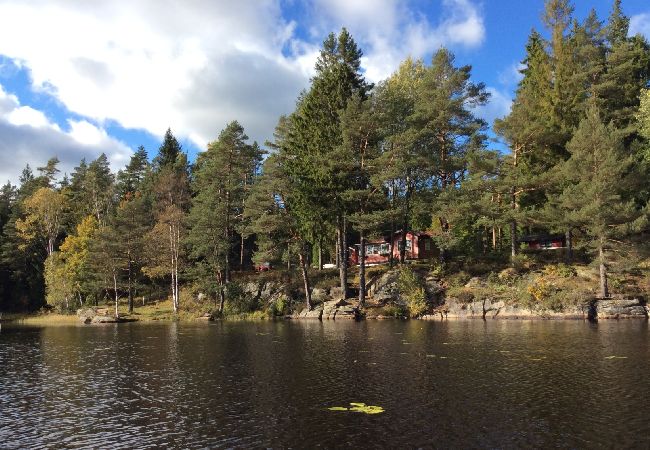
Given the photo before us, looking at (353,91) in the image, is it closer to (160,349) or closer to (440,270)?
(440,270)

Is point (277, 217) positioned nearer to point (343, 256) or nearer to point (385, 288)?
point (343, 256)

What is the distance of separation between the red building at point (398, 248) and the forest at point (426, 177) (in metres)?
2.73

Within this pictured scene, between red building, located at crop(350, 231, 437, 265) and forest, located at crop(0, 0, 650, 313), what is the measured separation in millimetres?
2732

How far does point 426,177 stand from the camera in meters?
62.2

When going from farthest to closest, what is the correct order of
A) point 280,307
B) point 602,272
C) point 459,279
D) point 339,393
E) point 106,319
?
point 106,319 < point 280,307 < point 459,279 < point 602,272 < point 339,393

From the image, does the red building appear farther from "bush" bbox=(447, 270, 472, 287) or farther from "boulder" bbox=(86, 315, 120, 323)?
"boulder" bbox=(86, 315, 120, 323)

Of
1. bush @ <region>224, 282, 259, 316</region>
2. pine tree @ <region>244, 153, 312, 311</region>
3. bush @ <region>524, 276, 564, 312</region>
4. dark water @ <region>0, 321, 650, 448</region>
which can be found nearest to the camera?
dark water @ <region>0, 321, 650, 448</region>

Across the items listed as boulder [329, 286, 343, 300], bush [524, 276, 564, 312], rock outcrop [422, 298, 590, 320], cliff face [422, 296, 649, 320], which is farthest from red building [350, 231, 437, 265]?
bush [524, 276, 564, 312]

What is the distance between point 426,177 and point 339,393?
4573 centimetres

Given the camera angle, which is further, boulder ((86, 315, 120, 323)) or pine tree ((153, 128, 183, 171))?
pine tree ((153, 128, 183, 171))

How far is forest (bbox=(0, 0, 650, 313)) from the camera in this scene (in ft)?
169

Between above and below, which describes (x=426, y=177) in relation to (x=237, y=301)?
above

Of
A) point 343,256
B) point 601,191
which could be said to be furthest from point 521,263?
point 343,256

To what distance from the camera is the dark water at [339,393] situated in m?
14.7
